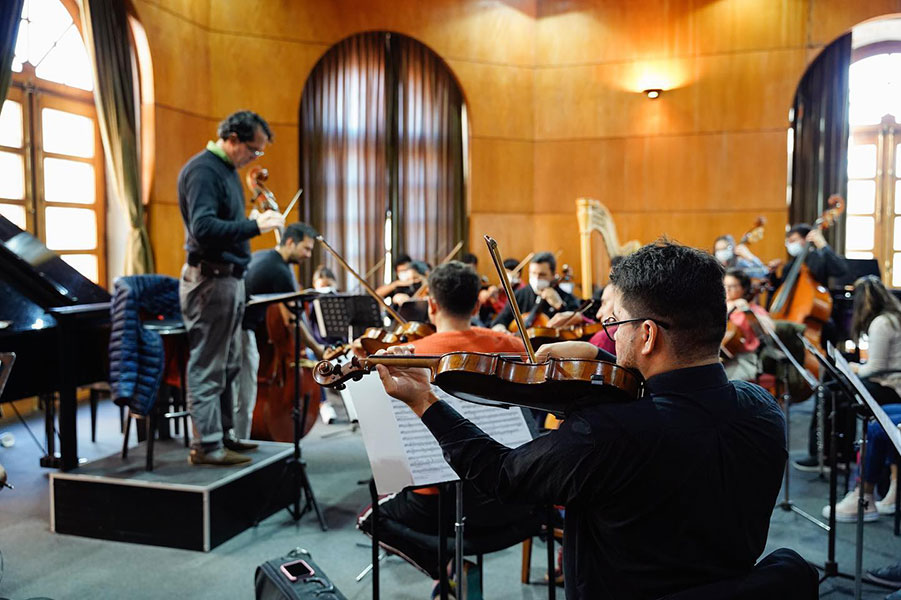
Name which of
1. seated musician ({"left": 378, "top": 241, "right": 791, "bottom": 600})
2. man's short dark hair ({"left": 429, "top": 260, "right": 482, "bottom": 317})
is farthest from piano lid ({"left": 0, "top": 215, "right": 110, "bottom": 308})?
seated musician ({"left": 378, "top": 241, "right": 791, "bottom": 600})

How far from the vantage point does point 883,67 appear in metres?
8.67

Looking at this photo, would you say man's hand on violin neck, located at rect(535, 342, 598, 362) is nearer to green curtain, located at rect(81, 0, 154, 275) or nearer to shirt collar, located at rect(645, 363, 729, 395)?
shirt collar, located at rect(645, 363, 729, 395)

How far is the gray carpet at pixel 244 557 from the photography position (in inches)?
110

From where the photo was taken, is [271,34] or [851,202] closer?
[271,34]

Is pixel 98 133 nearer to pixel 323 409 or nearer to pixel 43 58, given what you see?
pixel 43 58

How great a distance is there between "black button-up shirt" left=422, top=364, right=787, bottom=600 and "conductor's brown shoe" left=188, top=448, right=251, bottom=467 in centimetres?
242

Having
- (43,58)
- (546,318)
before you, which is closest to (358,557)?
(546,318)

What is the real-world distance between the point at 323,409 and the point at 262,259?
6.17ft

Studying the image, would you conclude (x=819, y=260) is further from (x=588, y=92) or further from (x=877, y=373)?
(x=588, y=92)

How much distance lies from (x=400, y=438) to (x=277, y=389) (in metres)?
2.50

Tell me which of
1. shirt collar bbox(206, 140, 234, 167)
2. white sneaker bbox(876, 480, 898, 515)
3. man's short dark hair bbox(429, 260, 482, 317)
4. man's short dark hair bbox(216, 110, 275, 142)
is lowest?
white sneaker bbox(876, 480, 898, 515)

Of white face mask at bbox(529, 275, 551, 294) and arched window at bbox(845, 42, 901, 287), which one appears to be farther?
arched window at bbox(845, 42, 901, 287)

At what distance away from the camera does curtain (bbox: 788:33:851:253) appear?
8.01m

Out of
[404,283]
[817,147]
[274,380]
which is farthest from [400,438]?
[817,147]
